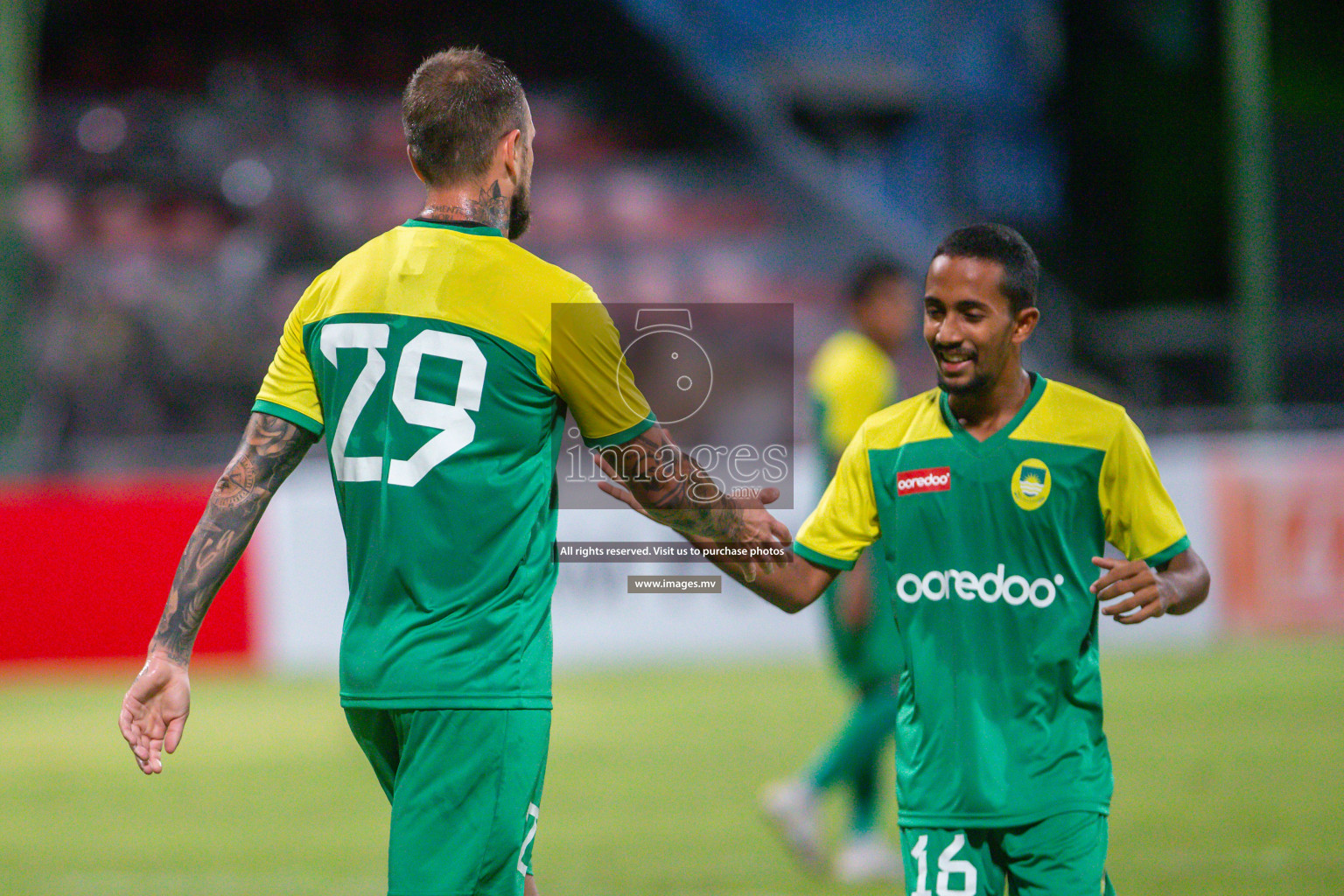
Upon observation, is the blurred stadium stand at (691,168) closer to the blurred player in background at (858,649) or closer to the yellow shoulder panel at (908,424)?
the blurred player in background at (858,649)

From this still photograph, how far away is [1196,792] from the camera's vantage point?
668cm

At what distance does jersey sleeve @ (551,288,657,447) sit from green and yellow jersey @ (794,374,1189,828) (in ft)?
2.20

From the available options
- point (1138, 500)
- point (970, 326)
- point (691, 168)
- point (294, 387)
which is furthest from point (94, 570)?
point (691, 168)

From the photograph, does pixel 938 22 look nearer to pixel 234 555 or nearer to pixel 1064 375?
pixel 1064 375

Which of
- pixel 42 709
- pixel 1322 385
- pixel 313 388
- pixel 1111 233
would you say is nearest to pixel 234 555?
pixel 313 388

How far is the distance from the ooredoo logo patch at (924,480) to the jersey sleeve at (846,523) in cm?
9

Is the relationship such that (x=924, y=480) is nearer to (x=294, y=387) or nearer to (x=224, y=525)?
(x=294, y=387)

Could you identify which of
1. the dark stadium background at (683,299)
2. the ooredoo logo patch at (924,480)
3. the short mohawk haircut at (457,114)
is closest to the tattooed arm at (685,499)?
the ooredoo logo patch at (924,480)

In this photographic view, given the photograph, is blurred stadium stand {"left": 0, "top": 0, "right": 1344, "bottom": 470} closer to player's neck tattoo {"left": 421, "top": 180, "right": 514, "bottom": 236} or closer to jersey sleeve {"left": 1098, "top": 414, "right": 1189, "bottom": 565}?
player's neck tattoo {"left": 421, "top": 180, "right": 514, "bottom": 236}

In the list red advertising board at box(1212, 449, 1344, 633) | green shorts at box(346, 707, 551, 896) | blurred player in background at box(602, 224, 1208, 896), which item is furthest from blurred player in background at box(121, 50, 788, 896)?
red advertising board at box(1212, 449, 1344, 633)

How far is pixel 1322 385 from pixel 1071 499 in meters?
16.9

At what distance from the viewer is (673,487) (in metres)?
3.03

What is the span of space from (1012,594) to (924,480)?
30cm

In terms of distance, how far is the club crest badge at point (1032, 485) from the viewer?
3053mm
